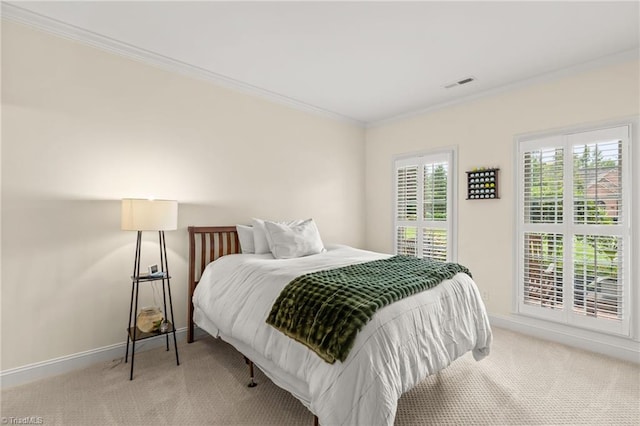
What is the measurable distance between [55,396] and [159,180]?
178 cm

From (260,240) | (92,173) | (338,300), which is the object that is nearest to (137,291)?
(92,173)

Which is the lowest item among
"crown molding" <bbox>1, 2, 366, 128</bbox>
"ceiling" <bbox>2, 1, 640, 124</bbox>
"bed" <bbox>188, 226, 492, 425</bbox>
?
"bed" <bbox>188, 226, 492, 425</bbox>

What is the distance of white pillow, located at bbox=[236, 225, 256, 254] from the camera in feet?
10.7

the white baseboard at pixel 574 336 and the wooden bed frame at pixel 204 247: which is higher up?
the wooden bed frame at pixel 204 247

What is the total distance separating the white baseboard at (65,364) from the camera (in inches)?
88.9

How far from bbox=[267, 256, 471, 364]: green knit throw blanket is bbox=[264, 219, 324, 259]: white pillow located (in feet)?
2.81

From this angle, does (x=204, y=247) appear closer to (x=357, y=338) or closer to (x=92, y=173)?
(x=92, y=173)

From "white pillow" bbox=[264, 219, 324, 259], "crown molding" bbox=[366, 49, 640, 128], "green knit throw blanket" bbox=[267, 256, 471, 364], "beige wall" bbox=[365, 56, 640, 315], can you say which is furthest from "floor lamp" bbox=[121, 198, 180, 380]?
"crown molding" bbox=[366, 49, 640, 128]

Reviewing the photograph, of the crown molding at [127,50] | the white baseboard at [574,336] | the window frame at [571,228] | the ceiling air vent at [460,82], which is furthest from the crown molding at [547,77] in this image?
the white baseboard at [574,336]

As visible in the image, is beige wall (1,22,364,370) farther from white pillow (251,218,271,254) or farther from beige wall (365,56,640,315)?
beige wall (365,56,640,315)

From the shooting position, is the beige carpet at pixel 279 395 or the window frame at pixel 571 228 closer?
the beige carpet at pixel 279 395

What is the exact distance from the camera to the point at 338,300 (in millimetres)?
1770

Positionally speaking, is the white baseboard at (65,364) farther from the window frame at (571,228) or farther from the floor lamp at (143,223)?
the window frame at (571,228)

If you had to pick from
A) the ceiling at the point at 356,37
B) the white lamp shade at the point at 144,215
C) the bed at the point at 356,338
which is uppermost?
the ceiling at the point at 356,37
